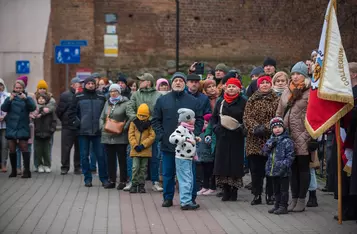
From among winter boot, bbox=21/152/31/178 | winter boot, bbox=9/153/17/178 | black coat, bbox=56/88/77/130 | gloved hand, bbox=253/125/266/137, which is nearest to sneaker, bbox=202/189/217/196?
gloved hand, bbox=253/125/266/137

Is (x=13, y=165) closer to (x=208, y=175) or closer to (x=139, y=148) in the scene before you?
(x=139, y=148)

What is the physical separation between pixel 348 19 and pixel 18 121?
7677 mm

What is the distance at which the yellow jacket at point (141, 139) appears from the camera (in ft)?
49.4

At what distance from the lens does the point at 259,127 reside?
42.9ft

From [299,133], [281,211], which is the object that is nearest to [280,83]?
[299,133]

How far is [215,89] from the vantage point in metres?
15.5

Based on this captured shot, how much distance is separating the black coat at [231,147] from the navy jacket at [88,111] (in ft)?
9.98

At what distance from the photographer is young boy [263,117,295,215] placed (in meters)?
12.3

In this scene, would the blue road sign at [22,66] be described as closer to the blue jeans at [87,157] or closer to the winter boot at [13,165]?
the winter boot at [13,165]

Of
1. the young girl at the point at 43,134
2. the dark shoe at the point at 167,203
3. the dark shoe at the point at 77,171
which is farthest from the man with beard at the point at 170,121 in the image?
the young girl at the point at 43,134

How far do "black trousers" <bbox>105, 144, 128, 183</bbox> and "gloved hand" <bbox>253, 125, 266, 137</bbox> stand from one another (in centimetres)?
334

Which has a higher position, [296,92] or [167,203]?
[296,92]

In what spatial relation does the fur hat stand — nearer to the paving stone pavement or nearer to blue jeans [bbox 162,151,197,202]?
the paving stone pavement

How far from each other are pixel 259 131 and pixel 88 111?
13.9ft
